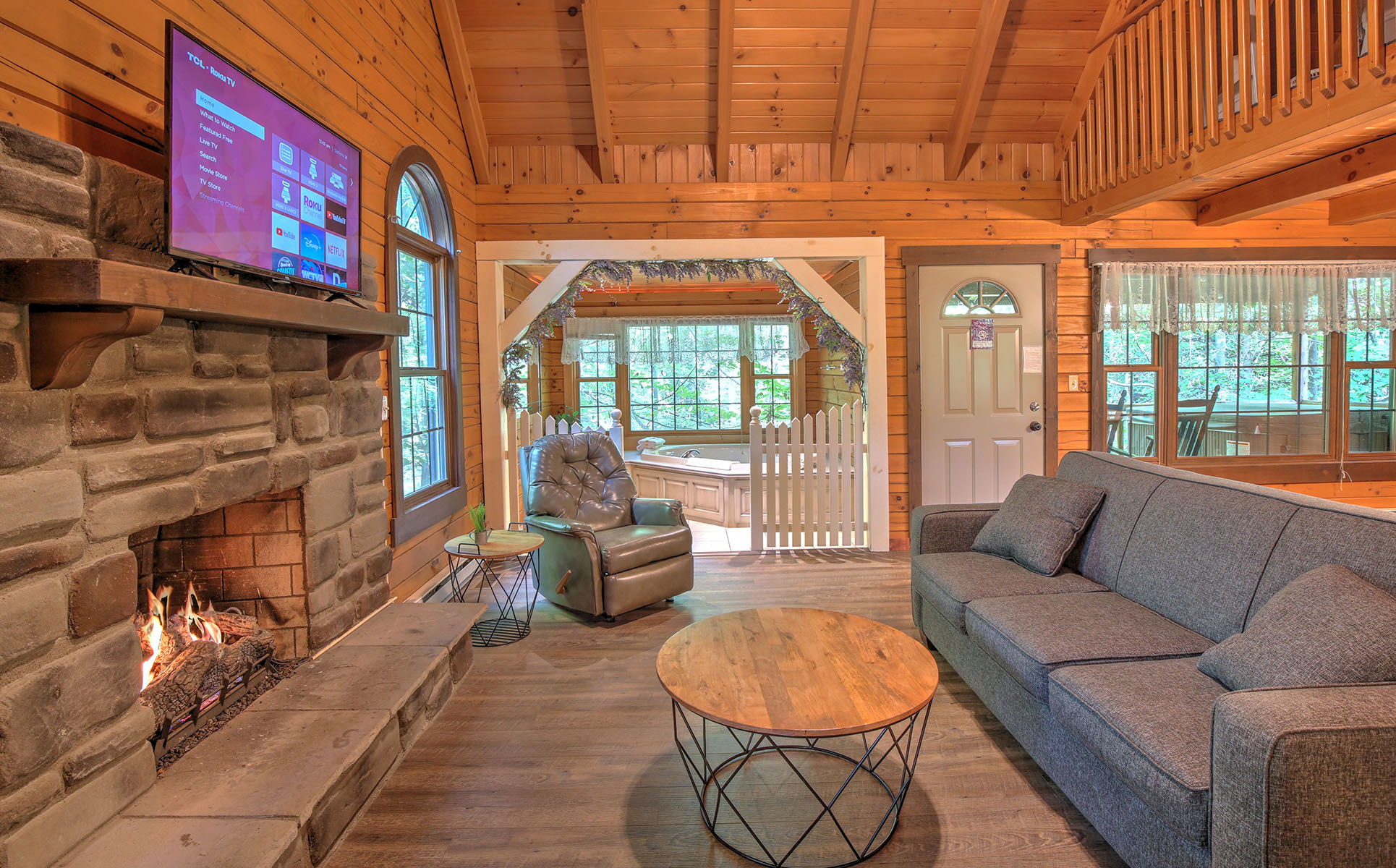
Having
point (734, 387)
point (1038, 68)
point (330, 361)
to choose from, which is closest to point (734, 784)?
point (330, 361)

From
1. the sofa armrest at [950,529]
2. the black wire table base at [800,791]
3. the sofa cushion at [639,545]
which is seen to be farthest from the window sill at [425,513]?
the sofa armrest at [950,529]

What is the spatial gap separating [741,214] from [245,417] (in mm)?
3607

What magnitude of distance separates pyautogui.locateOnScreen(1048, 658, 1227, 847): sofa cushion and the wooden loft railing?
2585mm

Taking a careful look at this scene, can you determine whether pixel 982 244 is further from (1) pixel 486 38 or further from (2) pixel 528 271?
(2) pixel 528 271

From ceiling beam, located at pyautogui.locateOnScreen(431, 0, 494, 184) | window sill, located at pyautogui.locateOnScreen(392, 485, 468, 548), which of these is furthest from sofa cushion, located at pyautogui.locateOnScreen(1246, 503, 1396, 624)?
ceiling beam, located at pyautogui.locateOnScreen(431, 0, 494, 184)

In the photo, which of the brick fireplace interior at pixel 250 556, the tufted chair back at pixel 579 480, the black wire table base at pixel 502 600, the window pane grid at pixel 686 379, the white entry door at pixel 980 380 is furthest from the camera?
the window pane grid at pixel 686 379

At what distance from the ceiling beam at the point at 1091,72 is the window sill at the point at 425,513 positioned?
4.63 metres

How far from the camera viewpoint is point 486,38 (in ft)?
14.4

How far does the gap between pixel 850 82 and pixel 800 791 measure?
403cm

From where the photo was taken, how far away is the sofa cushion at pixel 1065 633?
207cm

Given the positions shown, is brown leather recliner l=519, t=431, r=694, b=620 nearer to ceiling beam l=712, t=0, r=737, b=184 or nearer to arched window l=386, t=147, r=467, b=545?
arched window l=386, t=147, r=467, b=545

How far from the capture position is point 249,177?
80.0 inches

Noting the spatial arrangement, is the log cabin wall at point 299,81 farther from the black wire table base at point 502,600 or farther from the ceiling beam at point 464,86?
the black wire table base at point 502,600

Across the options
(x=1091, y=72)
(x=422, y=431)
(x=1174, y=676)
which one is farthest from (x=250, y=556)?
(x=1091, y=72)
